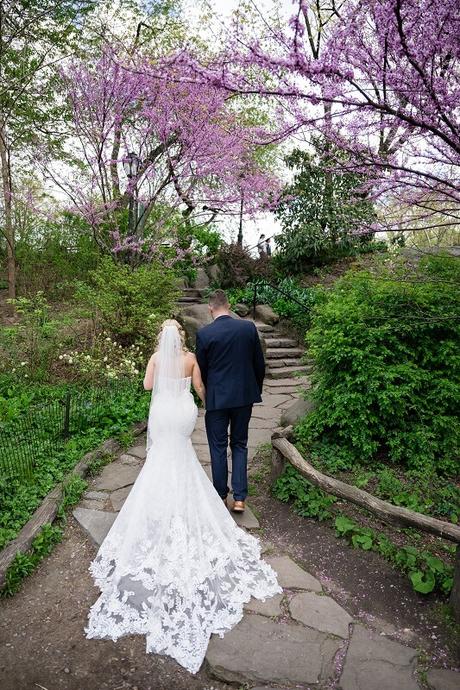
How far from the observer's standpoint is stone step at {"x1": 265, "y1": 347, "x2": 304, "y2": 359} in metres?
10.1

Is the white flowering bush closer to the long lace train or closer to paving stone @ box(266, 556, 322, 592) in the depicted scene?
the long lace train

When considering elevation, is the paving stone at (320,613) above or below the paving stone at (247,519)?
below

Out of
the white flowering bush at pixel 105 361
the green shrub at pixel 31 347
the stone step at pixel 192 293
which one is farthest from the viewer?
the stone step at pixel 192 293

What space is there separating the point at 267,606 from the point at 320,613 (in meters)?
0.34

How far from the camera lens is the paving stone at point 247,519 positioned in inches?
156

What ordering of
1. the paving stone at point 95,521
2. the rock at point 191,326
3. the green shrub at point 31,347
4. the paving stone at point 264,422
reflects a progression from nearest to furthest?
the paving stone at point 95,521
the paving stone at point 264,422
the green shrub at point 31,347
the rock at point 191,326

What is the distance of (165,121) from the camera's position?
9.55m

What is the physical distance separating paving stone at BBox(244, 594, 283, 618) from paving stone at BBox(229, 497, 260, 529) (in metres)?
0.92

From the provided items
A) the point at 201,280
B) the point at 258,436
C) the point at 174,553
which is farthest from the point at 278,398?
the point at 201,280

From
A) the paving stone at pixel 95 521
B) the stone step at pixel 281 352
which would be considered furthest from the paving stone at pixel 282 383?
the paving stone at pixel 95 521

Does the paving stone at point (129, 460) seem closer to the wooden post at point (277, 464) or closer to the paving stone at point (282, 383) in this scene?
the wooden post at point (277, 464)

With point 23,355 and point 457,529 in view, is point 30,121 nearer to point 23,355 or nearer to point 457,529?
point 23,355

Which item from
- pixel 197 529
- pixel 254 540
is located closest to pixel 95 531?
pixel 197 529

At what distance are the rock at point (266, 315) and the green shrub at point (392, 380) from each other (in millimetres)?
6457
